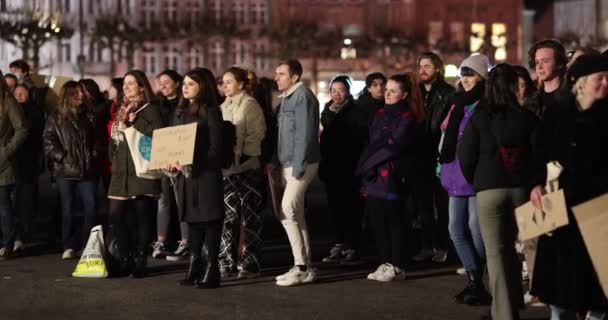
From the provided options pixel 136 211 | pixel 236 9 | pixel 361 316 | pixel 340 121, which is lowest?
pixel 361 316

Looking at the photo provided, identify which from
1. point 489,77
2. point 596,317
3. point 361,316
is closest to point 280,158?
point 361,316

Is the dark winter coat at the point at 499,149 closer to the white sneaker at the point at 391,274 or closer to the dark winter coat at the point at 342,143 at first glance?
the white sneaker at the point at 391,274

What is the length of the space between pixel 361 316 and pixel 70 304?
248 cm

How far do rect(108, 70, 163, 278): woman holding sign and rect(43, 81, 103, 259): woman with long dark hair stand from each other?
1.26 m

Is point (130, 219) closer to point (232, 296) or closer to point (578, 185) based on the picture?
point (232, 296)

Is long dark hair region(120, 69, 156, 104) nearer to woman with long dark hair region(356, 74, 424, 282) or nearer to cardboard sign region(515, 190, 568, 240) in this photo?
woman with long dark hair region(356, 74, 424, 282)

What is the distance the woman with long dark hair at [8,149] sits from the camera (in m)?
12.9

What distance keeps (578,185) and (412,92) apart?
166 inches

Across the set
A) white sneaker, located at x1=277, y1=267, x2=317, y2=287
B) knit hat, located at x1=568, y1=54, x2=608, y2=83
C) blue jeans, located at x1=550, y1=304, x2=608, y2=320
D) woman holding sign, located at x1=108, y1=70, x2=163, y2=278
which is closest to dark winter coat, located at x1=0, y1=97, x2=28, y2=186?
woman holding sign, located at x1=108, y1=70, x2=163, y2=278

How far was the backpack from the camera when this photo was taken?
35.0 ft

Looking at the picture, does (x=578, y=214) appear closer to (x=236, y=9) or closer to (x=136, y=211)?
(x=136, y=211)

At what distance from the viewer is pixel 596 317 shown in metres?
7.56

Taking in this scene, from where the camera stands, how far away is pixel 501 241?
8.48 m

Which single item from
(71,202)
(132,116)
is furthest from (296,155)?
(71,202)
